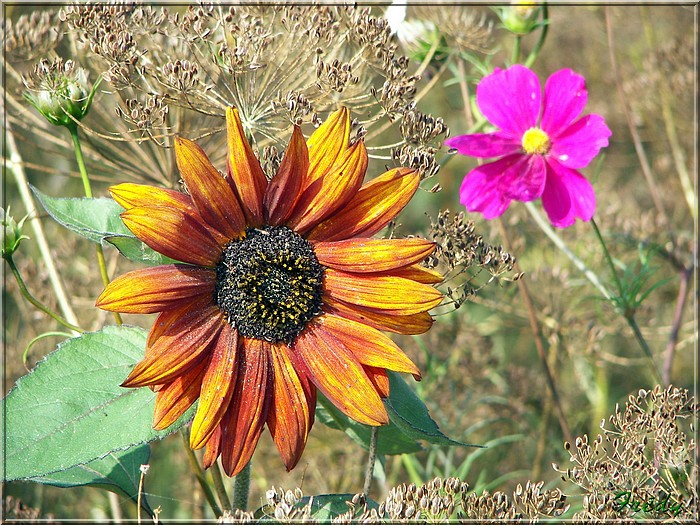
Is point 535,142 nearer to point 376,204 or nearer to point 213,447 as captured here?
point 376,204

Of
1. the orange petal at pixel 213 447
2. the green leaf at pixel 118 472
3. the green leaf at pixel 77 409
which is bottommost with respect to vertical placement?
the green leaf at pixel 118 472

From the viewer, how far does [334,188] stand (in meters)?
0.96

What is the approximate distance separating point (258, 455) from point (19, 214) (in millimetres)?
949

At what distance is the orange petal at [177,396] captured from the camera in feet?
3.03


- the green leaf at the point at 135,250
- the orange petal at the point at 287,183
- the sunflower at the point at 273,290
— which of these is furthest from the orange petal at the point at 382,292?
the green leaf at the point at 135,250

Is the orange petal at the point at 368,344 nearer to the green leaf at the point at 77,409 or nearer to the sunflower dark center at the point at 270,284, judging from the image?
the sunflower dark center at the point at 270,284

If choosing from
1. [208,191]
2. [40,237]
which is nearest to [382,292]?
[208,191]

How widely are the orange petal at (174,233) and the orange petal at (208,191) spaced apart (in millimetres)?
22

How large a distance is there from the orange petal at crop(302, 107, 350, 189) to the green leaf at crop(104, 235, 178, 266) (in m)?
0.21

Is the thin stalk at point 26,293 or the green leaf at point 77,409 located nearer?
the green leaf at point 77,409

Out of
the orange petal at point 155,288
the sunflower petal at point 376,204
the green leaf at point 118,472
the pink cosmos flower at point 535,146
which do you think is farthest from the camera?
the pink cosmos flower at point 535,146

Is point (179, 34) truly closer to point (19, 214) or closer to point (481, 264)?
point (481, 264)

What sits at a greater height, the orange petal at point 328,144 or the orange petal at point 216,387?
the orange petal at point 328,144

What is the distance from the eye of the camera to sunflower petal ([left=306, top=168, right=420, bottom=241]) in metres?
0.98
